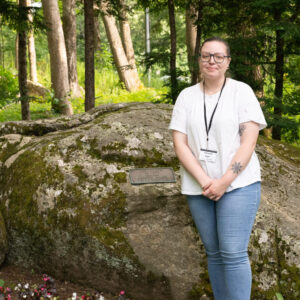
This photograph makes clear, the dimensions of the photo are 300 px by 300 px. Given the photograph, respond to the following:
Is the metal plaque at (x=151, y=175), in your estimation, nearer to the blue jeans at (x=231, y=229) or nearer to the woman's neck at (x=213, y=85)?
the blue jeans at (x=231, y=229)

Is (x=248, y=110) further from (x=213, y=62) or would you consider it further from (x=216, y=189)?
(x=216, y=189)

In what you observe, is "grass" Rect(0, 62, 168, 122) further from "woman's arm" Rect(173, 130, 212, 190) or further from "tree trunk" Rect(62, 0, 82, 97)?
"woman's arm" Rect(173, 130, 212, 190)

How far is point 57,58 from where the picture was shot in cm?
1074

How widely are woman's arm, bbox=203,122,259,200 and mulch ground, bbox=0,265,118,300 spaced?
1666 mm

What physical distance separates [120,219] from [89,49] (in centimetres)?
513

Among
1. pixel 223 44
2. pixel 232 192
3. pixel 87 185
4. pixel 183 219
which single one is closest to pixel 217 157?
pixel 232 192

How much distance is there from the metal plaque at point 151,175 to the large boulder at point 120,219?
64 millimetres

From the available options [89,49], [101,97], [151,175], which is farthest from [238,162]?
[101,97]

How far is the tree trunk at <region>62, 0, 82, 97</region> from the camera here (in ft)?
43.6

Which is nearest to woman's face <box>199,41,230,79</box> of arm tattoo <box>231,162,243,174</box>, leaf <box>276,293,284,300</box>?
arm tattoo <box>231,162,243,174</box>

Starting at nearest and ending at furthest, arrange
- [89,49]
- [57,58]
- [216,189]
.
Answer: [216,189] → [89,49] → [57,58]

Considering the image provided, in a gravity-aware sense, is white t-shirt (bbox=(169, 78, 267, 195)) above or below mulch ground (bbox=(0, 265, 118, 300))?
above

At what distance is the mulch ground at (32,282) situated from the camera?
354 centimetres

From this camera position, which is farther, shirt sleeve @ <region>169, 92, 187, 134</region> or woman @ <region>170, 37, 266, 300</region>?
shirt sleeve @ <region>169, 92, 187, 134</region>
